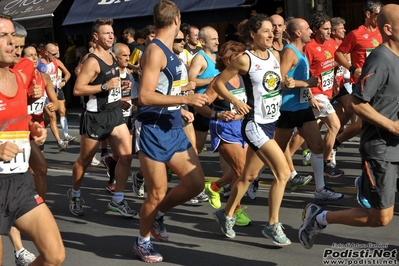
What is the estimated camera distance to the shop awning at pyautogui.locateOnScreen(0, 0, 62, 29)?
67.7 ft

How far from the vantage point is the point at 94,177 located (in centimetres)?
1071

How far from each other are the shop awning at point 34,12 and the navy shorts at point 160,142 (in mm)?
14798

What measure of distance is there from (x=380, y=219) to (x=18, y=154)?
243 cm

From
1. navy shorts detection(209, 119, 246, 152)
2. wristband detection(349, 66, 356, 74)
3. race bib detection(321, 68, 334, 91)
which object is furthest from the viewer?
wristband detection(349, 66, 356, 74)

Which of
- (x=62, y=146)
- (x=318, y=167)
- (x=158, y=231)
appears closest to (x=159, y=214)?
(x=158, y=231)

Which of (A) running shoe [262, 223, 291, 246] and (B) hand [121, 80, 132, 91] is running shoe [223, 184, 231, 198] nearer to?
(B) hand [121, 80, 132, 91]

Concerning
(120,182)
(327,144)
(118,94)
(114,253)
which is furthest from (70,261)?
(327,144)

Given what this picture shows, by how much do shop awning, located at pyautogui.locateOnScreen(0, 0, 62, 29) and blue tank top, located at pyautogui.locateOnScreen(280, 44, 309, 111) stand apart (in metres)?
13.3

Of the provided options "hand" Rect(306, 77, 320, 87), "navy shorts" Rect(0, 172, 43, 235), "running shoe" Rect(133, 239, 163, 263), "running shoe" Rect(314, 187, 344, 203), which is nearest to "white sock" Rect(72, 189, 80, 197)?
"running shoe" Rect(133, 239, 163, 263)

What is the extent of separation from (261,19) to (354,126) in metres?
3.59

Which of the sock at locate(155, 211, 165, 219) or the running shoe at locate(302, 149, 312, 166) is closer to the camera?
the sock at locate(155, 211, 165, 219)

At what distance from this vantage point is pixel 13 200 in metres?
4.93

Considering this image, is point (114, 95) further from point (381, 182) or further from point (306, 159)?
point (381, 182)

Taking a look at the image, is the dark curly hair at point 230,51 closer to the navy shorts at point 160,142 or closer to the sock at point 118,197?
the navy shorts at point 160,142
